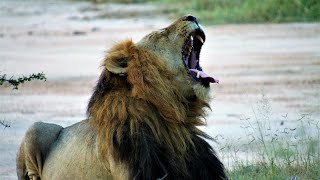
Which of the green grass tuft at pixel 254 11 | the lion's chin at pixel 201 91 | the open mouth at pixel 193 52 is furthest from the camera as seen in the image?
the green grass tuft at pixel 254 11

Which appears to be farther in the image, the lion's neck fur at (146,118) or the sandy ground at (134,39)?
the sandy ground at (134,39)

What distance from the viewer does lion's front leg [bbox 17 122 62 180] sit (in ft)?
26.6

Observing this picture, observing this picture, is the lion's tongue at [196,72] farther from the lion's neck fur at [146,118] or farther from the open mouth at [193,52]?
the lion's neck fur at [146,118]

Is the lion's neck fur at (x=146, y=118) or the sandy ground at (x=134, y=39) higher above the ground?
the lion's neck fur at (x=146, y=118)

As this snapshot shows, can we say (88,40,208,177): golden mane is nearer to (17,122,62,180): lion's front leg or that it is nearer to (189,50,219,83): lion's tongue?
(189,50,219,83): lion's tongue

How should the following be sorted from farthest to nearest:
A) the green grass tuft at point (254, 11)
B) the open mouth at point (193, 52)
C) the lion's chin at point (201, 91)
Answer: the green grass tuft at point (254, 11), the open mouth at point (193, 52), the lion's chin at point (201, 91)

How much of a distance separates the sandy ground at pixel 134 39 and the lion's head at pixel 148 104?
2.38 m

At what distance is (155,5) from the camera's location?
2986 cm

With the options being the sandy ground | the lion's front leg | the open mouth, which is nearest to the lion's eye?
the open mouth

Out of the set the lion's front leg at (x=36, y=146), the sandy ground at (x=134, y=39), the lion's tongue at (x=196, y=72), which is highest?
the lion's tongue at (x=196, y=72)

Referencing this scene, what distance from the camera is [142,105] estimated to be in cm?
736

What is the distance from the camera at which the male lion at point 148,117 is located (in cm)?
728

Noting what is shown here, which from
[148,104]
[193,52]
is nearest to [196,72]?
[193,52]

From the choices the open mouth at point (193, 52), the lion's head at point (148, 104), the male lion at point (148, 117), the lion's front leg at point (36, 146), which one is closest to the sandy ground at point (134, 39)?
the lion's front leg at point (36, 146)
